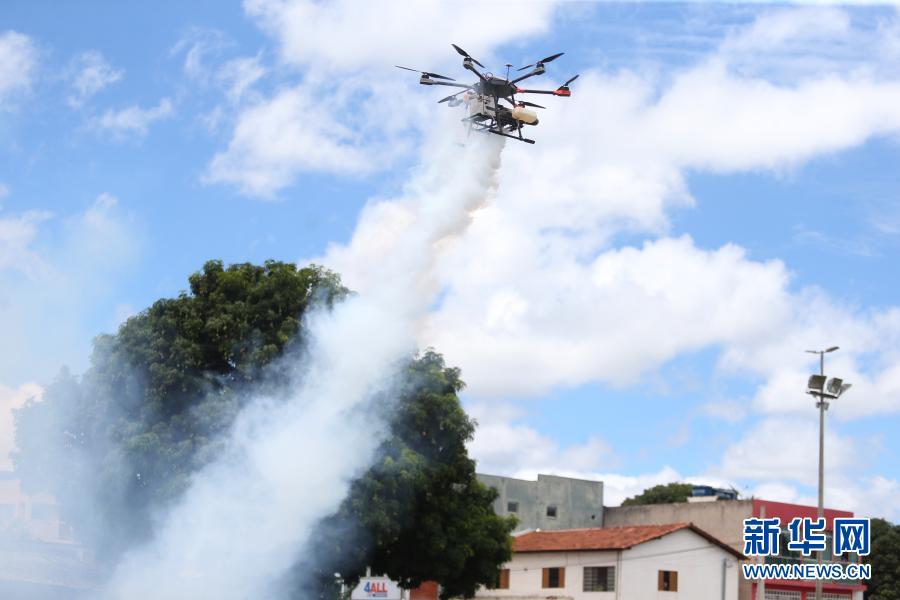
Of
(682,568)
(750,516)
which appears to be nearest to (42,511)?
(682,568)

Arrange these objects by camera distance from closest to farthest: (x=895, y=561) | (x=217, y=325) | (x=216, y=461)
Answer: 1. (x=216, y=461)
2. (x=217, y=325)
3. (x=895, y=561)

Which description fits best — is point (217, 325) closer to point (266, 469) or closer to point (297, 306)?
point (297, 306)

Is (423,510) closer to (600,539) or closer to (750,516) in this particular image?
(600,539)

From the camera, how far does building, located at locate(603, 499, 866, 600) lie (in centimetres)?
6804

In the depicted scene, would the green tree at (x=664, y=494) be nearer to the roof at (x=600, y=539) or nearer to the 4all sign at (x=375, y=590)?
the roof at (x=600, y=539)

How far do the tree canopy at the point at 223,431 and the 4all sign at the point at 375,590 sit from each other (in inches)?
25.8

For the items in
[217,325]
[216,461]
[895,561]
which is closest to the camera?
[216,461]

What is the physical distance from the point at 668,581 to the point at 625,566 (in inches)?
127

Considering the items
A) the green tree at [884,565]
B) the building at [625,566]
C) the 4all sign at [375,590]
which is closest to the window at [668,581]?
the building at [625,566]

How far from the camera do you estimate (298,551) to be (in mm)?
38594

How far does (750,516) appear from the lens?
229 feet

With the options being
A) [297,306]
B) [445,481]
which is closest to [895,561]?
[445,481]

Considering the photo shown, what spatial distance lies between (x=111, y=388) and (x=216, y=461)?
5.40 meters

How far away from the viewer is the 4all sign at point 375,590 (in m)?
41.1
